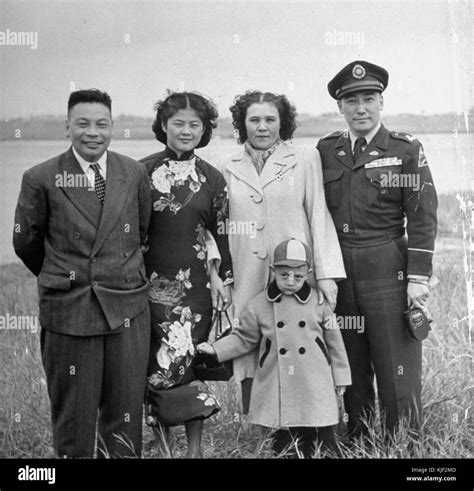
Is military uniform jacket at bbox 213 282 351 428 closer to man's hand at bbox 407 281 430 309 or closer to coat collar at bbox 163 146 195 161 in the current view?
man's hand at bbox 407 281 430 309

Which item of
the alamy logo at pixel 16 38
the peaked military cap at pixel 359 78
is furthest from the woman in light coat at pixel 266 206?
the alamy logo at pixel 16 38

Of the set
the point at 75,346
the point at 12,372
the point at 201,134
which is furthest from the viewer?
the point at 12,372

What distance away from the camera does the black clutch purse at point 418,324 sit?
3.77 m

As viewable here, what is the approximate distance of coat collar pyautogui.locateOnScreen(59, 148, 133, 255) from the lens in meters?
3.58

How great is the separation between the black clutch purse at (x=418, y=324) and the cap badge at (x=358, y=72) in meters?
1.11

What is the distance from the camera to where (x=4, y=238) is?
13.2 feet

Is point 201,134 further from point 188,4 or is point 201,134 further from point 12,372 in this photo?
point 12,372

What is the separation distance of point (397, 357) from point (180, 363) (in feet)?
3.26

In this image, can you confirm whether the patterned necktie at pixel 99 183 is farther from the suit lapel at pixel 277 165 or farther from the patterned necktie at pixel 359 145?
the patterned necktie at pixel 359 145

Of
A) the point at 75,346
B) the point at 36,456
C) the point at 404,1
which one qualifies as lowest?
the point at 36,456

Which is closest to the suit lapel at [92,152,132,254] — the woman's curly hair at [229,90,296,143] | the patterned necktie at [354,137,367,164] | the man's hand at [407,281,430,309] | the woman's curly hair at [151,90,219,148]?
the woman's curly hair at [151,90,219,148]

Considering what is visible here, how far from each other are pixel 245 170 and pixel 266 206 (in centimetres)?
20

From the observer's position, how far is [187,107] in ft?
12.5

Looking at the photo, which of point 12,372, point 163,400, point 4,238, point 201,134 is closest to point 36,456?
point 12,372
